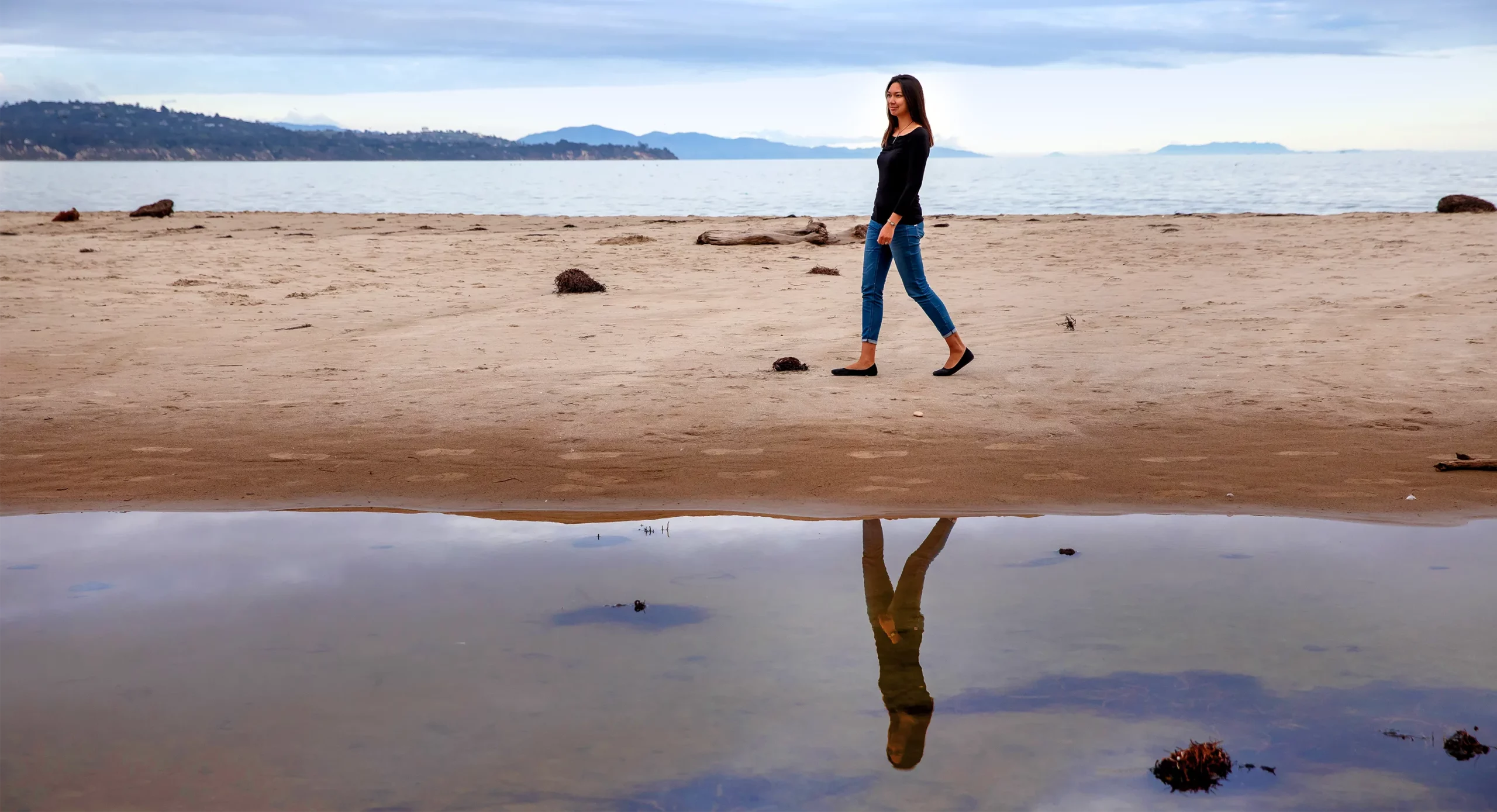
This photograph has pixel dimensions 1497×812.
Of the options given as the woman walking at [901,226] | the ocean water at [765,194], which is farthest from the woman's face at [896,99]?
the ocean water at [765,194]

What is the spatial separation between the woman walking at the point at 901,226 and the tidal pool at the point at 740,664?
3282mm

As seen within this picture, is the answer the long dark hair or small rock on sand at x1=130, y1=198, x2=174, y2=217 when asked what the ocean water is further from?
the long dark hair

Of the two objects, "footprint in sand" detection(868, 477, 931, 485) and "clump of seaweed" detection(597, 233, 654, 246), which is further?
"clump of seaweed" detection(597, 233, 654, 246)

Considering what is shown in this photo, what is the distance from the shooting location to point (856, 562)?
15.8 feet

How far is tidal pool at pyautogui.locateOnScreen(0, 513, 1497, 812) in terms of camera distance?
3.02 metres

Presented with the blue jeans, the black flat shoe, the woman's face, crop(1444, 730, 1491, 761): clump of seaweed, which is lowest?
crop(1444, 730, 1491, 761): clump of seaweed

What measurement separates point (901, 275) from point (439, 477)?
3859mm

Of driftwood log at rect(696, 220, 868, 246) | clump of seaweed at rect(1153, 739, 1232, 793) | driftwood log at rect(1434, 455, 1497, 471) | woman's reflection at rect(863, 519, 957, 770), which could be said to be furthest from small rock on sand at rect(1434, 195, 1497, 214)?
clump of seaweed at rect(1153, 739, 1232, 793)

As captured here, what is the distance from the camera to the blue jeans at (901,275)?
8242mm

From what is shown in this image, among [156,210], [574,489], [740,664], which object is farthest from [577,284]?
[156,210]

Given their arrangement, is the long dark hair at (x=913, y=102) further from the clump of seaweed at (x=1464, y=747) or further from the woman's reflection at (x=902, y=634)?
the clump of seaweed at (x=1464, y=747)

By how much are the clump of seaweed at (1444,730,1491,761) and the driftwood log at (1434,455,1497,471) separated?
3303 millimetres

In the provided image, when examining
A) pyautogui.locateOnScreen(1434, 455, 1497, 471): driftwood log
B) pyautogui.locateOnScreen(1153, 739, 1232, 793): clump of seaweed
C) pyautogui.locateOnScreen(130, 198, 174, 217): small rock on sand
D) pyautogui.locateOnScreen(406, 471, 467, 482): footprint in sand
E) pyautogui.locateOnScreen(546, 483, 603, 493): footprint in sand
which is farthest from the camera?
pyautogui.locateOnScreen(130, 198, 174, 217): small rock on sand

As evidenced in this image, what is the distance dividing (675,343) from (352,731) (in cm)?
683
